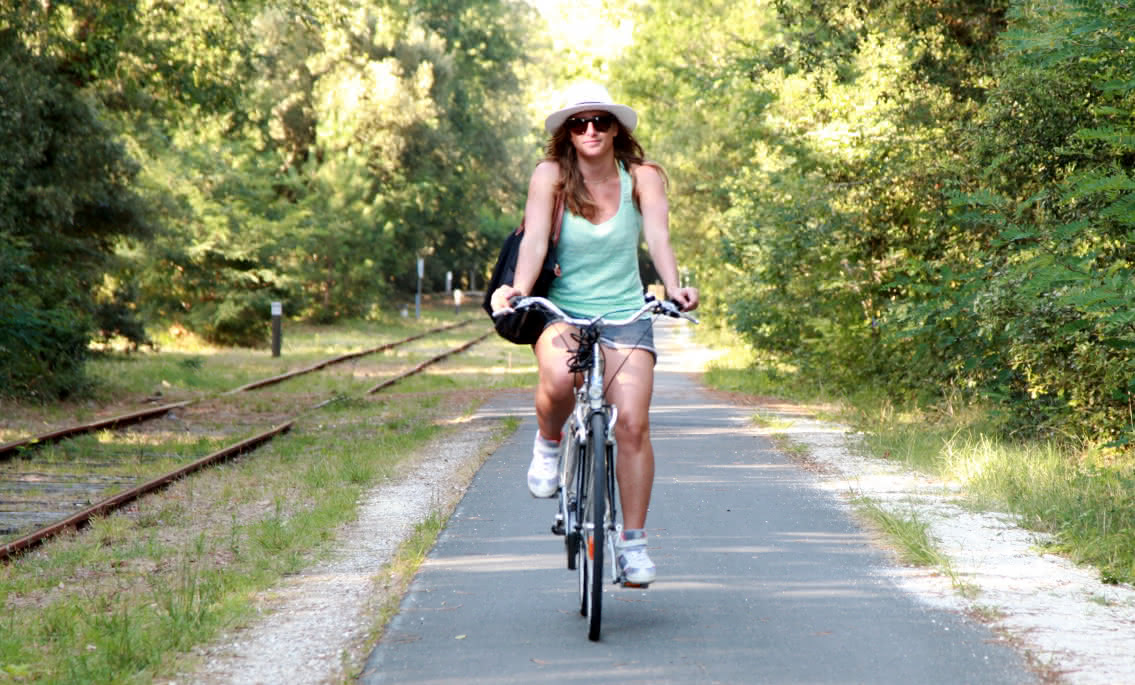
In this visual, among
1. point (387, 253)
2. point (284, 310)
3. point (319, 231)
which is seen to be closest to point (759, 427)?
point (284, 310)

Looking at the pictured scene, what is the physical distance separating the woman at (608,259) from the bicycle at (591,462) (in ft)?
0.22

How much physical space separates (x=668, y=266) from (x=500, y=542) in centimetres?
263

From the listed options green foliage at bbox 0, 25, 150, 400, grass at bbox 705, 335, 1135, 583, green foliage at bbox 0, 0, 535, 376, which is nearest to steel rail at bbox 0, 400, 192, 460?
green foliage at bbox 0, 25, 150, 400

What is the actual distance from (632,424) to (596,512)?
0.47 m

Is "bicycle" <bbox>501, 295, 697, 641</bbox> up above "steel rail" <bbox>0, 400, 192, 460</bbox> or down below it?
above

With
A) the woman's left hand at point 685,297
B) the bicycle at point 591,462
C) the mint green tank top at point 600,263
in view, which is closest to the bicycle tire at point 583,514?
the bicycle at point 591,462

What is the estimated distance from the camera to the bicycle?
5.57m

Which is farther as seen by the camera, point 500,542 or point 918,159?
point 918,159

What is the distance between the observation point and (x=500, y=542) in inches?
314

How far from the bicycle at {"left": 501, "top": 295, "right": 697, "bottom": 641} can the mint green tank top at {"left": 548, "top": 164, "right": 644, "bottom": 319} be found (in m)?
0.09

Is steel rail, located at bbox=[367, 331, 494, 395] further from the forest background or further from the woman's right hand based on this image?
the woman's right hand

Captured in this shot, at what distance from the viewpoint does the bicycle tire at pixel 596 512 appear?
549 cm

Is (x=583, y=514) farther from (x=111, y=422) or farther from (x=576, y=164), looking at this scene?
(x=111, y=422)

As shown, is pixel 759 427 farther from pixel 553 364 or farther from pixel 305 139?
pixel 305 139
